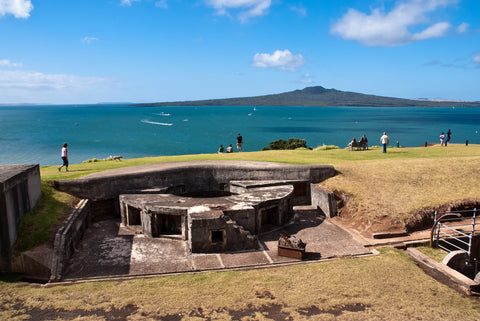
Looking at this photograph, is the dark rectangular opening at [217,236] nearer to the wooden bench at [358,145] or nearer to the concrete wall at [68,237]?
the concrete wall at [68,237]

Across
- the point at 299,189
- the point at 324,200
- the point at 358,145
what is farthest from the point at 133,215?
the point at 358,145

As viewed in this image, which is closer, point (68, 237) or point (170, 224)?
point (68, 237)

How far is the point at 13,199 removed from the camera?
1212 centimetres

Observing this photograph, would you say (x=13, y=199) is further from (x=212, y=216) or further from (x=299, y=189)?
(x=299, y=189)

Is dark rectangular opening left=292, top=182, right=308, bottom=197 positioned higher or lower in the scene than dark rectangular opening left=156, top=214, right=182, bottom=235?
higher

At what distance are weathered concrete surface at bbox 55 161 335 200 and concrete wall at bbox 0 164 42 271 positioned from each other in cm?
258

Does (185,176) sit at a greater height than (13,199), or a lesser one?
lesser

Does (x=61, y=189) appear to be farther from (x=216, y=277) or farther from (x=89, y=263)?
(x=216, y=277)

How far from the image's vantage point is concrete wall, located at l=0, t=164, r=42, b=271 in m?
11.3

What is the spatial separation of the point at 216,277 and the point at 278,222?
6012 mm

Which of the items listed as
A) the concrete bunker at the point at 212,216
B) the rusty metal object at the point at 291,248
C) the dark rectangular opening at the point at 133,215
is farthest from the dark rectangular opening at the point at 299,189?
the dark rectangular opening at the point at 133,215

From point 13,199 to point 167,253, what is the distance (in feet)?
19.4

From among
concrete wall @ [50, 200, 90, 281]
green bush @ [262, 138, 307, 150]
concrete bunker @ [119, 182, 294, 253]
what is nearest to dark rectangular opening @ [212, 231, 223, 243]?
concrete bunker @ [119, 182, 294, 253]

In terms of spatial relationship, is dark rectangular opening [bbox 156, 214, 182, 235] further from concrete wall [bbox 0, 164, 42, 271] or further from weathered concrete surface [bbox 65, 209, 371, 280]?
concrete wall [bbox 0, 164, 42, 271]
